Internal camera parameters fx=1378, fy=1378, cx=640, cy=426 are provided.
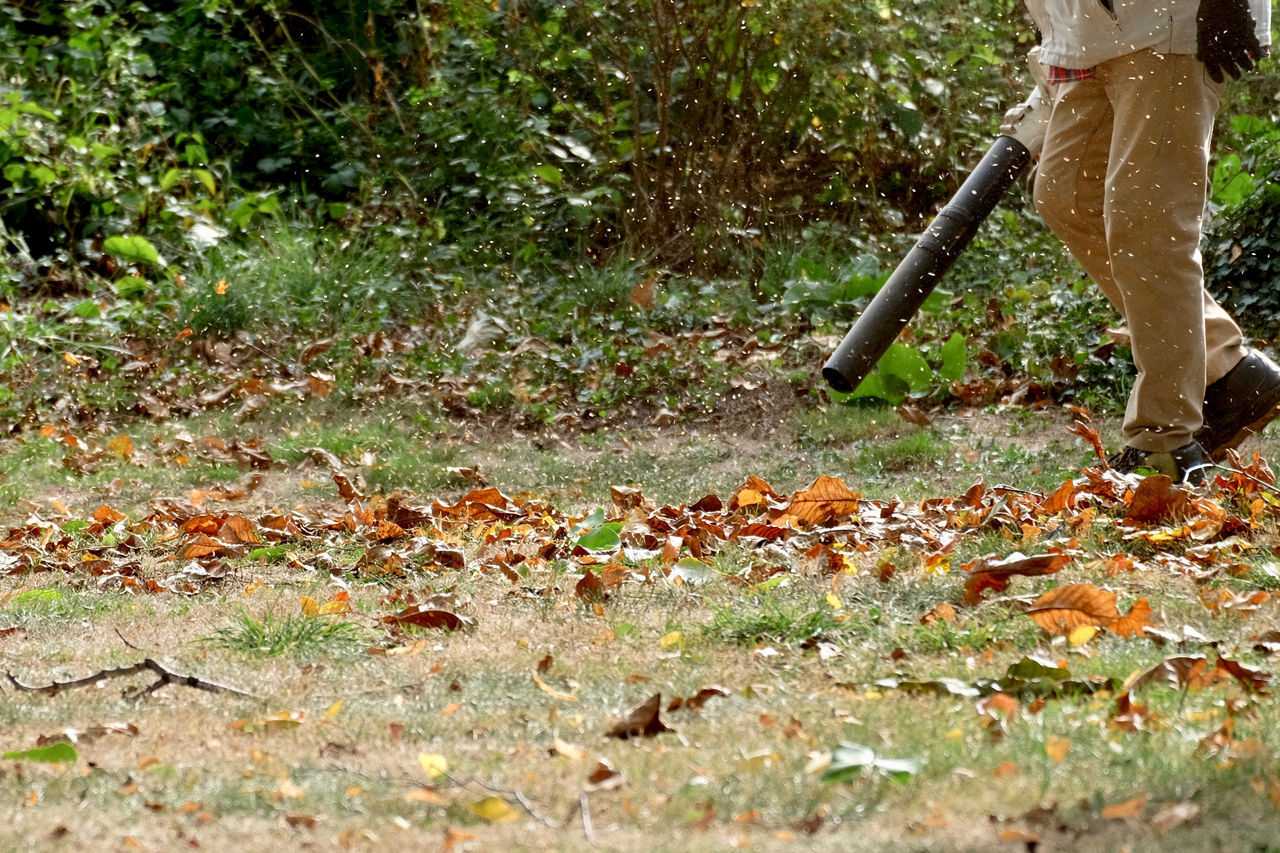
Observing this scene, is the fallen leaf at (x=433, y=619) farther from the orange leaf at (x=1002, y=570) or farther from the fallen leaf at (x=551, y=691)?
the orange leaf at (x=1002, y=570)

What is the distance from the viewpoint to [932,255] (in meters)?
4.51

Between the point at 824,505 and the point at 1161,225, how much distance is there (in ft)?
3.91

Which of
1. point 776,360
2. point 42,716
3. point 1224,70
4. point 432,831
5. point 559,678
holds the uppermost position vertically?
point 1224,70

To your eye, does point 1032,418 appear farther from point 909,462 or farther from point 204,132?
point 204,132

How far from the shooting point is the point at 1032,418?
5840 millimetres

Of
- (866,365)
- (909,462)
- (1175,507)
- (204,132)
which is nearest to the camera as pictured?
(1175,507)

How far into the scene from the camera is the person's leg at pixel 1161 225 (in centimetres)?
368

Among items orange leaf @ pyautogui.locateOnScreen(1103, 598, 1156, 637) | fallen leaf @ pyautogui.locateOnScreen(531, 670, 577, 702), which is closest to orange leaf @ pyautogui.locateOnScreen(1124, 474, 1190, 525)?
orange leaf @ pyautogui.locateOnScreen(1103, 598, 1156, 637)

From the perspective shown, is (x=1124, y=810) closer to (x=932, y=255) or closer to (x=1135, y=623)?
(x=1135, y=623)

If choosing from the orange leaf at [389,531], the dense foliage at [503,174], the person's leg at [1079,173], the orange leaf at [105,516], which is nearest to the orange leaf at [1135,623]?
the person's leg at [1079,173]

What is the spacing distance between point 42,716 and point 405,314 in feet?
18.6

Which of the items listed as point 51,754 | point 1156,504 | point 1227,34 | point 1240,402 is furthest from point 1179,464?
point 51,754

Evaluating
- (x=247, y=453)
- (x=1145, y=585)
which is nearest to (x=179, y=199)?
(x=247, y=453)

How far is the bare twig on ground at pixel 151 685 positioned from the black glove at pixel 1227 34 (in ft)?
9.47
